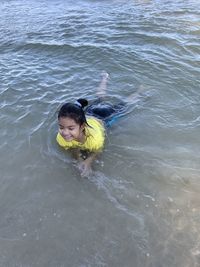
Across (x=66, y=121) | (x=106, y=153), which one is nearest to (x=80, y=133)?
(x=66, y=121)

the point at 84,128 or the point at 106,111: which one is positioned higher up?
the point at 84,128

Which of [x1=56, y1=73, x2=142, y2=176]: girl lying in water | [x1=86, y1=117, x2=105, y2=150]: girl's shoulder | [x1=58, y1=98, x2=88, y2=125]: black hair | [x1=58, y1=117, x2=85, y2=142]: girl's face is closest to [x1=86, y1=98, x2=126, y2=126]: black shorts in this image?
[x1=56, y1=73, x2=142, y2=176]: girl lying in water

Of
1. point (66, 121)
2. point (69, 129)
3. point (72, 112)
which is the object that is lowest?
point (69, 129)

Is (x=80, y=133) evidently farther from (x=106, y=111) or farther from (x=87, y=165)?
(x=106, y=111)

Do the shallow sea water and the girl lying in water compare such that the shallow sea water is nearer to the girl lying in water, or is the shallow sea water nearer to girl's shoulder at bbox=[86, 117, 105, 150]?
the girl lying in water

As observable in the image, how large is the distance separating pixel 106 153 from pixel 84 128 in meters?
0.73

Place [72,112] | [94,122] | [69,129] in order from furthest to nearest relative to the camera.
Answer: [94,122]
[69,129]
[72,112]

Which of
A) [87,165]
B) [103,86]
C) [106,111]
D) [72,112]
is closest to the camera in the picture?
[72,112]

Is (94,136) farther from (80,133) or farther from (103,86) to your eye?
(103,86)

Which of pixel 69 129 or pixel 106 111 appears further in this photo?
pixel 106 111

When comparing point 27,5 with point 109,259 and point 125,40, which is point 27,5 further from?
point 109,259

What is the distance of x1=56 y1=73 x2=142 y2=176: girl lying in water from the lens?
16.7 feet

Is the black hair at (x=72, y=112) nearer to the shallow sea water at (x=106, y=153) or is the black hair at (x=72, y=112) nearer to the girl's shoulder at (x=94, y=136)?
the girl's shoulder at (x=94, y=136)

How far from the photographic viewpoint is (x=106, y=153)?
19.6 ft
